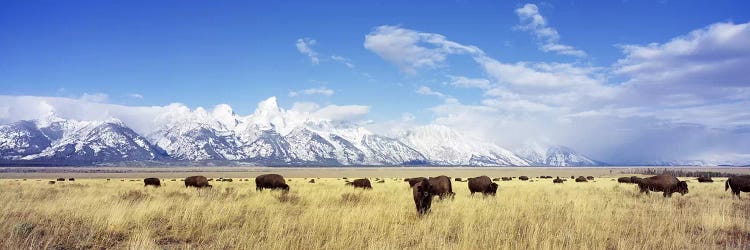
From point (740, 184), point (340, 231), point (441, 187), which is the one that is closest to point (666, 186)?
point (740, 184)

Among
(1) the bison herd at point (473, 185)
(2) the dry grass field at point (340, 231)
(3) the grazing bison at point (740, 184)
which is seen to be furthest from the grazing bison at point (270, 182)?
(3) the grazing bison at point (740, 184)

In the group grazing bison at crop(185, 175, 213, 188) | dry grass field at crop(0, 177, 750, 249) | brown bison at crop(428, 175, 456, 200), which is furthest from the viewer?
grazing bison at crop(185, 175, 213, 188)

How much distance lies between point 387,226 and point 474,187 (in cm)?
1815

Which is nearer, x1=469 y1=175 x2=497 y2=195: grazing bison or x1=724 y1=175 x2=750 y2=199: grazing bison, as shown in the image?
x1=469 y1=175 x2=497 y2=195: grazing bison

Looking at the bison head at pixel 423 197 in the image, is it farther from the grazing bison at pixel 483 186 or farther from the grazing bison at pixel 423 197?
the grazing bison at pixel 483 186

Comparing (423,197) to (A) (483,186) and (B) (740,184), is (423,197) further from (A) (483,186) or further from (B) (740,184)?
(B) (740,184)

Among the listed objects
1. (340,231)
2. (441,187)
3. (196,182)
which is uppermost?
(441,187)

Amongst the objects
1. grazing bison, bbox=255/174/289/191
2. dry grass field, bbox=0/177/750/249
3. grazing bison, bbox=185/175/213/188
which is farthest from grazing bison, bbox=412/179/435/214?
grazing bison, bbox=185/175/213/188

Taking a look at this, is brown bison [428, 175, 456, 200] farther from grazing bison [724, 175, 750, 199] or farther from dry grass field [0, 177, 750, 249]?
grazing bison [724, 175, 750, 199]

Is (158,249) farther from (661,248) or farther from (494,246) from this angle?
(661,248)

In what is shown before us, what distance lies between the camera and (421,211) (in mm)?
13883

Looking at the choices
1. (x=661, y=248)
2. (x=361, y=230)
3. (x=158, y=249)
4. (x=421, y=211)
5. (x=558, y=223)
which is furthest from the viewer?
(x=421, y=211)

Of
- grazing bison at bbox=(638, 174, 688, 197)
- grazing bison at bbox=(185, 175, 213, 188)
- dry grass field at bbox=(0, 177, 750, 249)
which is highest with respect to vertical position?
grazing bison at bbox=(638, 174, 688, 197)

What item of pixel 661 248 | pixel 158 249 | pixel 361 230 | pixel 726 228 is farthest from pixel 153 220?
pixel 726 228
